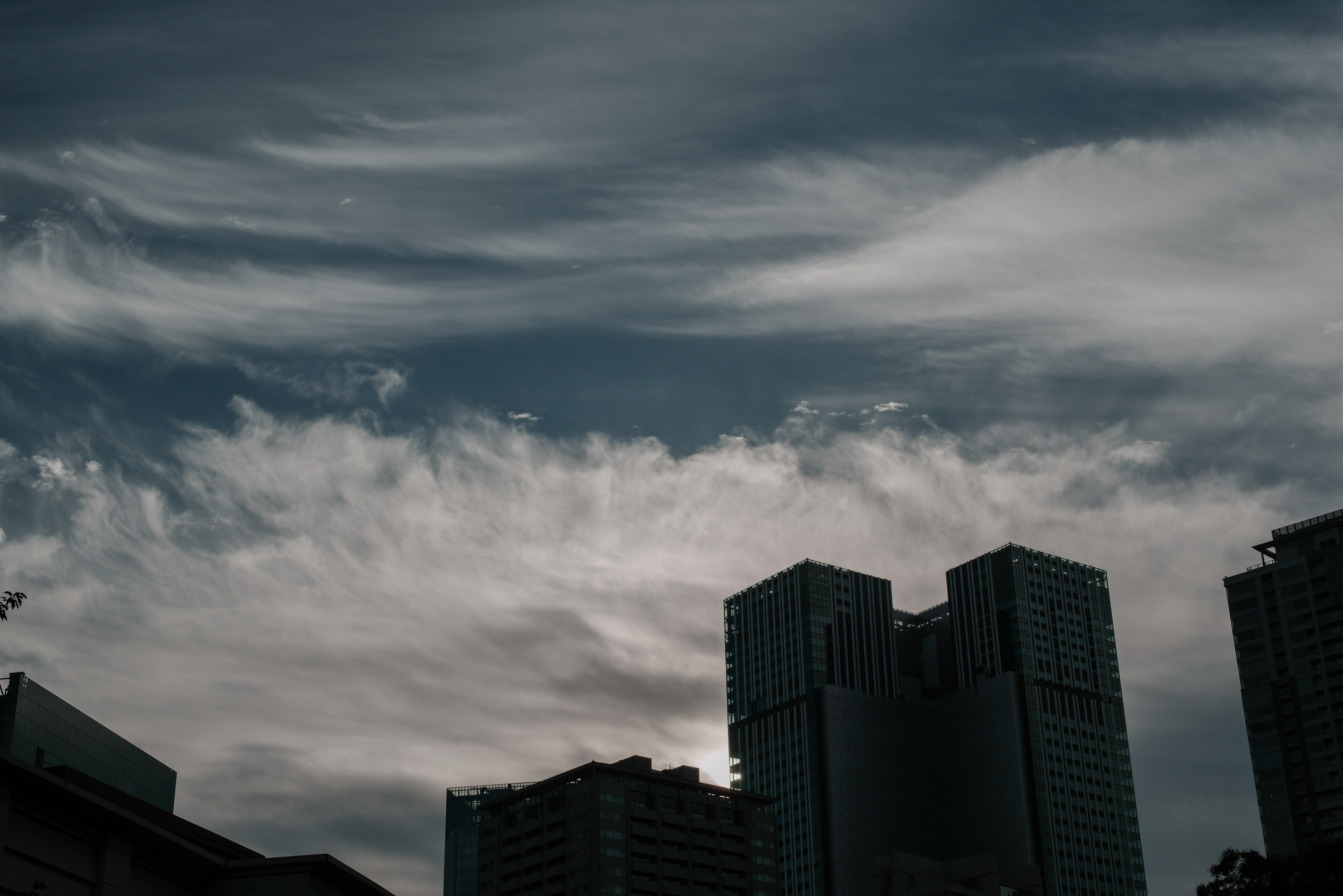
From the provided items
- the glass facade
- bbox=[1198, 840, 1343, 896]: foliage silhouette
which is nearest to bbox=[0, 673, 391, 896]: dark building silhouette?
bbox=[1198, 840, 1343, 896]: foliage silhouette

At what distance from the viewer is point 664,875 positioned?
200m

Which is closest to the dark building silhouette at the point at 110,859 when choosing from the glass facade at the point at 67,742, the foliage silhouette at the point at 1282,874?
the foliage silhouette at the point at 1282,874

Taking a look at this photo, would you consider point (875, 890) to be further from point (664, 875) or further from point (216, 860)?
point (216, 860)

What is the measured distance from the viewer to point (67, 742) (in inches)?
5246

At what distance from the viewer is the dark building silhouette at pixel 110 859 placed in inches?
1763

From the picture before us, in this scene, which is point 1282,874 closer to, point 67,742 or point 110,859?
point 110,859

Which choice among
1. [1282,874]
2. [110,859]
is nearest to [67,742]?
[110,859]

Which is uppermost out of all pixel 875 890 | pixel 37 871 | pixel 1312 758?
pixel 1312 758

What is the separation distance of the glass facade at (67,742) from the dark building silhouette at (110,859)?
66255mm

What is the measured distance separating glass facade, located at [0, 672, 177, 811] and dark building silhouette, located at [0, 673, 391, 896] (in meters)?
66.3

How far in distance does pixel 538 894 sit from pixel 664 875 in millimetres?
18423

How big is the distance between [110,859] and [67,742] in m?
93.4

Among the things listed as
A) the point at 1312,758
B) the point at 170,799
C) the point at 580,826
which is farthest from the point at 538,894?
the point at 1312,758

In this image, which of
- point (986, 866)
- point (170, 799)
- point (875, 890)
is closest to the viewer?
point (170, 799)
